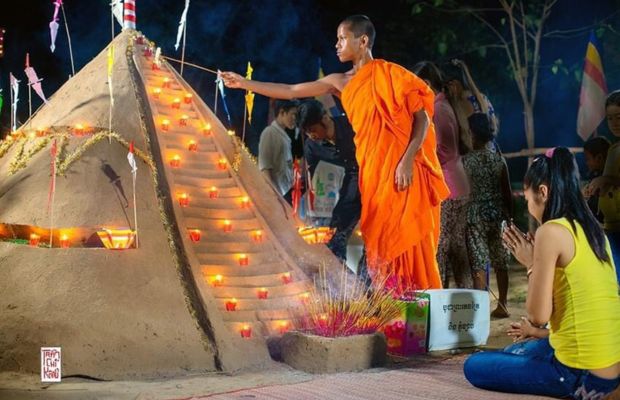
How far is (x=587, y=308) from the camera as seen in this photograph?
4.13 meters

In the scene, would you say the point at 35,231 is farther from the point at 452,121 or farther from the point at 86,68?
the point at 452,121

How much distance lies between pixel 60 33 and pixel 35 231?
9350 millimetres

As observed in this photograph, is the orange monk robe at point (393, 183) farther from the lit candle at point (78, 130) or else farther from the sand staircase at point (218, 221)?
the lit candle at point (78, 130)

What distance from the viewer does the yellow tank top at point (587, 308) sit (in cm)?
410

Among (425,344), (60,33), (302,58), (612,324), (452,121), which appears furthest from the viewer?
(302,58)

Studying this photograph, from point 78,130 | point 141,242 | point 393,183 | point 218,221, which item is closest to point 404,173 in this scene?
point 393,183

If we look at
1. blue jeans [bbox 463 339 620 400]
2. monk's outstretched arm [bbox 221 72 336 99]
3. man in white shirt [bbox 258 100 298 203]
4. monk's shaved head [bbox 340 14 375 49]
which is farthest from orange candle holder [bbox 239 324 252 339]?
man in white shirt [bbox 258 100 298 203]

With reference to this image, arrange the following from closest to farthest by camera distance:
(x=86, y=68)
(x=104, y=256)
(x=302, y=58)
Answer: (x=104, y=256), (x=86, y=68), (x=302, y=58)

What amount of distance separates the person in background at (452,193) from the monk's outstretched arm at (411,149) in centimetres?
130

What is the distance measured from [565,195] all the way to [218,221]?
9.49 feet

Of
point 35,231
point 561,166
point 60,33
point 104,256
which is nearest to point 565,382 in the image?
point 561,166

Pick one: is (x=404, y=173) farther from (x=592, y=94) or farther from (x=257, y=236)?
(x=592, y=94)

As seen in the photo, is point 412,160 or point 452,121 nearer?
point 412,160

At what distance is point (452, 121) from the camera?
25.1 ft
